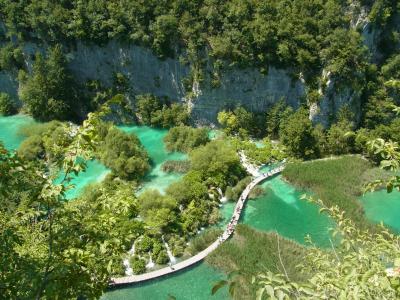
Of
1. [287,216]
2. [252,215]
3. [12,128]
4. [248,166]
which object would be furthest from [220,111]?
[12,128]

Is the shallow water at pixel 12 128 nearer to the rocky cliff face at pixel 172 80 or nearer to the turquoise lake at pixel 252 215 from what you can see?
the turquoise lake at pixel 252 215

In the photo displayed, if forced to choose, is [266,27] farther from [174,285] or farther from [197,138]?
[174,285]

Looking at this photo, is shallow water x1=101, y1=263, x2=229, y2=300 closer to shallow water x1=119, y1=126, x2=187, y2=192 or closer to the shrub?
shallow water x1=119, y1=126, x2=187, y2=192

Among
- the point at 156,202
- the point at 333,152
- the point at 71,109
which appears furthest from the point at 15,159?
the point at 71,109

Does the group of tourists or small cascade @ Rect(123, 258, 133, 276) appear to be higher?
the group of tourists

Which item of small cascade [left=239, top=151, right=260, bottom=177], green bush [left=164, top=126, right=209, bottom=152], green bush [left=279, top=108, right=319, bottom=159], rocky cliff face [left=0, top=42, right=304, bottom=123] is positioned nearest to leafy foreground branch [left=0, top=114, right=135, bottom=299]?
small cascade [left=239, top=151, right=260, bottom=177]

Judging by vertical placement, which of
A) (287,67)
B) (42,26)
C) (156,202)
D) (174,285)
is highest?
(42,26)

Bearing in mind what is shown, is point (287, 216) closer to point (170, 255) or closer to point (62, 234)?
point (170, 255)
